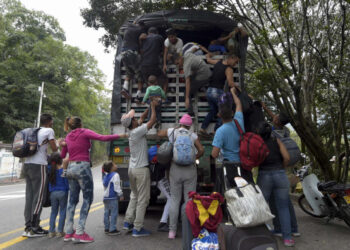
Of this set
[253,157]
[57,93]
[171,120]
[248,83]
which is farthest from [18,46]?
[253,157]

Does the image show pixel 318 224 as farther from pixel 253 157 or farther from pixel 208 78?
pixel 208 78

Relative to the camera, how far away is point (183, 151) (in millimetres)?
4086

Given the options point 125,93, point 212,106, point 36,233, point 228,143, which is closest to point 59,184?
point 36,233

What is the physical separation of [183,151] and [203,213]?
49.1 inches

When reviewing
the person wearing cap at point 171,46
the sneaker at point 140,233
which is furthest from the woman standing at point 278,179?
the person wearing cap at point 171,46

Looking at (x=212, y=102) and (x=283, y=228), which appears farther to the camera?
(x=212, y=102)

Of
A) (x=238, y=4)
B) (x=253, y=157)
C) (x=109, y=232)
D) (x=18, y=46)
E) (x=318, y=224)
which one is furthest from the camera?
(x=18, y=46)

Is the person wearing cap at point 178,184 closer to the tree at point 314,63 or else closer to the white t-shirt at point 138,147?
the white t-shirt at point 138,147

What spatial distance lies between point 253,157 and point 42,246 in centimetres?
325

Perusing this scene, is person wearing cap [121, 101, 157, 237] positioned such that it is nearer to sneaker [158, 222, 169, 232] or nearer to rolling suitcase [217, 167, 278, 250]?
sneaker [158, 222, 169, 232]

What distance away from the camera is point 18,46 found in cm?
2398

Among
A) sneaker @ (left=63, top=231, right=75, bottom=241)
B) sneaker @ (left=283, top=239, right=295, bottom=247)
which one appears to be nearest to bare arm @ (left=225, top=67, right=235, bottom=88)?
sneaker @ (left=283, top=239, right=295, bottom=247)

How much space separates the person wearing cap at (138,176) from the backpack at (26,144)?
59.7 inches

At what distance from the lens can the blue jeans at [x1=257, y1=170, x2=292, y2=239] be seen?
3900 millimetres
